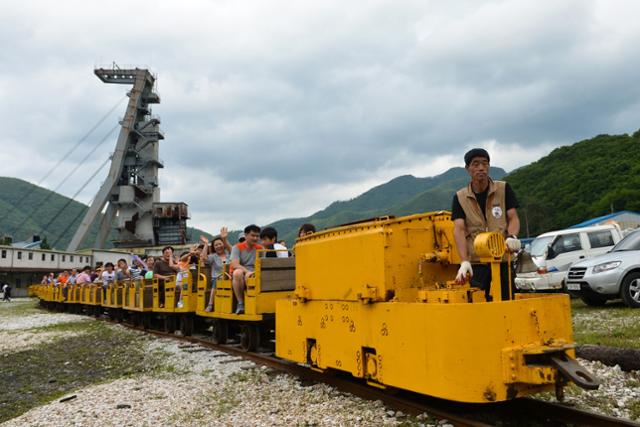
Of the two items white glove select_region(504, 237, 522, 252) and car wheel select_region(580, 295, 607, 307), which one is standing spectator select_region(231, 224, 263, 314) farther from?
car wheel select_region(580, 295, 607, 307)

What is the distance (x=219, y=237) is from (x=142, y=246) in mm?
75904

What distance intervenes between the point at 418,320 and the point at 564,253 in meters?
12.4

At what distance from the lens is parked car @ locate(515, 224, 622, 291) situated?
14.6 m

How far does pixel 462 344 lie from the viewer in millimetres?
4070

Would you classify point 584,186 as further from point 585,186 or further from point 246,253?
point 246,253

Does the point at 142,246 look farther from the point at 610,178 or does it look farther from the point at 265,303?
the point at 265,303

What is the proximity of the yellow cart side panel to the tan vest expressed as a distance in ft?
2.74

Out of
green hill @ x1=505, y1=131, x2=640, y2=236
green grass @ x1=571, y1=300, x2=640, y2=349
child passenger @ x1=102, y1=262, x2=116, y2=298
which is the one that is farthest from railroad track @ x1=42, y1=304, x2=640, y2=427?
green hill @ x1=505, y1=131, x2=640, y2=236

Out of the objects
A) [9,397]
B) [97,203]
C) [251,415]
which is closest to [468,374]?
[251,415]

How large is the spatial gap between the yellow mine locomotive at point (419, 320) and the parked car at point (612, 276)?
745 centimetres

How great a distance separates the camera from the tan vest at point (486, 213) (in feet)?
16.0

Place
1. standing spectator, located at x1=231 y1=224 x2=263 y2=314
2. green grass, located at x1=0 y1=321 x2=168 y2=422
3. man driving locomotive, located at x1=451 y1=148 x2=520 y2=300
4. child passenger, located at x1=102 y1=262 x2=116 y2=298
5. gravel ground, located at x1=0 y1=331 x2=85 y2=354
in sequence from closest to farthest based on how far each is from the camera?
1. man driving locomotive, located at x1=451 y1=148 x2=520 y2=300
2. green grass, located at x1=0 y1=321 x2=168 y2=422
3. standing spectator, located at x1=231 y1=224 x2=263 y2=314
4. gravel ground, located at x1=0 y1=331 x2=85 y2=354
5. child passenger, located at x1=102 y1=262 x2=116 y2=298

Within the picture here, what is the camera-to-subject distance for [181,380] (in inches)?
285

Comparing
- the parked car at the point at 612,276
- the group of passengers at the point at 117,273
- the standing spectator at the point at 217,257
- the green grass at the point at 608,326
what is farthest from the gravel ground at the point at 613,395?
the group of passengers at the point at 117,273
